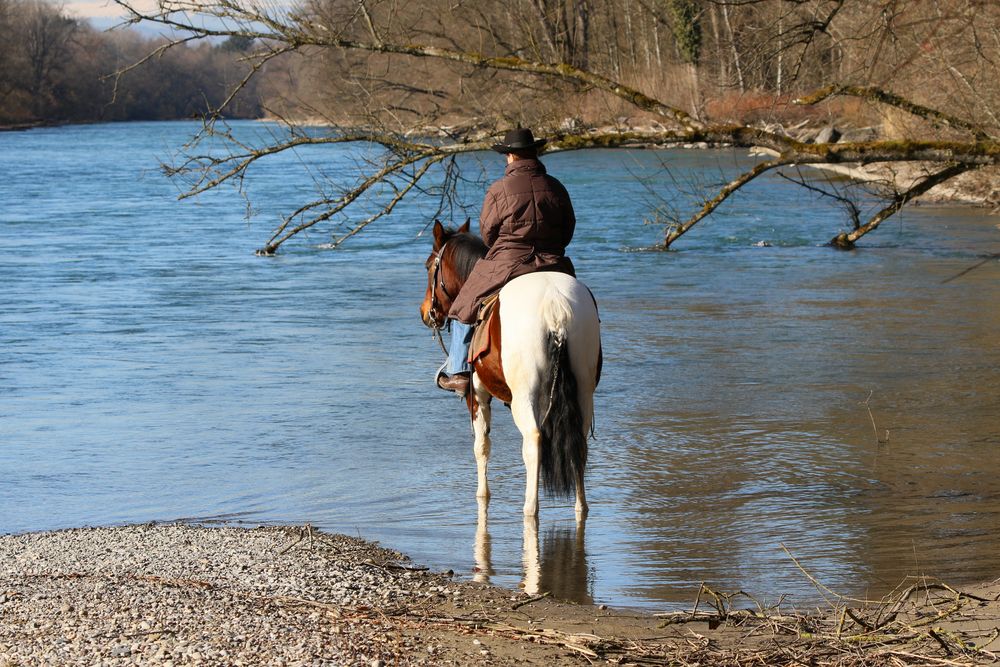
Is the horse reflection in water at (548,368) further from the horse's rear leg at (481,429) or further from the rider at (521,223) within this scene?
the horse's rear leg at (481,429)

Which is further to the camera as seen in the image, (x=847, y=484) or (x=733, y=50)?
(x=733, y=50)

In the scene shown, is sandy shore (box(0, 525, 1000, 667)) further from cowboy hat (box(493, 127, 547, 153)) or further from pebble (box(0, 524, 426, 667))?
cowboy hat (box(493, 127, 547, 153))

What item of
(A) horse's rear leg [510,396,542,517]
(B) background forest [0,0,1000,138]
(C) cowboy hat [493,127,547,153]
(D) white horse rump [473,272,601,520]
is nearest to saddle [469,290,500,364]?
(D) white horse rump [473,272,601,520]

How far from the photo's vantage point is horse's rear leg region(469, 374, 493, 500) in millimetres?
7660

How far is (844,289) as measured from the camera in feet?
60.8

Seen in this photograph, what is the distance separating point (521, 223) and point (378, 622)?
270 cm

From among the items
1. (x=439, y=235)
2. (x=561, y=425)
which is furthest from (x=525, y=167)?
(x=561, y=425)

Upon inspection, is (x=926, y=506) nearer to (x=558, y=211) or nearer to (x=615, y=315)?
(x=558, y=211)

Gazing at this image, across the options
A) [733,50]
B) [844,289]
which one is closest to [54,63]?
[844,289]

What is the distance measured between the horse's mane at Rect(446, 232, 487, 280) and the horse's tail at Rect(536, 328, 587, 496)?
1302mm

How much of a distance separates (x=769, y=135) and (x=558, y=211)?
1.96 m

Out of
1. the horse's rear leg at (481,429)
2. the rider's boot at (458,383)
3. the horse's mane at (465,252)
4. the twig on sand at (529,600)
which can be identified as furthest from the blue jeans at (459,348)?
the twig on sand at (529,600)

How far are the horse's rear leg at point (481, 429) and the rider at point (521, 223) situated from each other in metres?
0.73

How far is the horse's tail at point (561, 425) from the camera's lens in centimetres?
659
